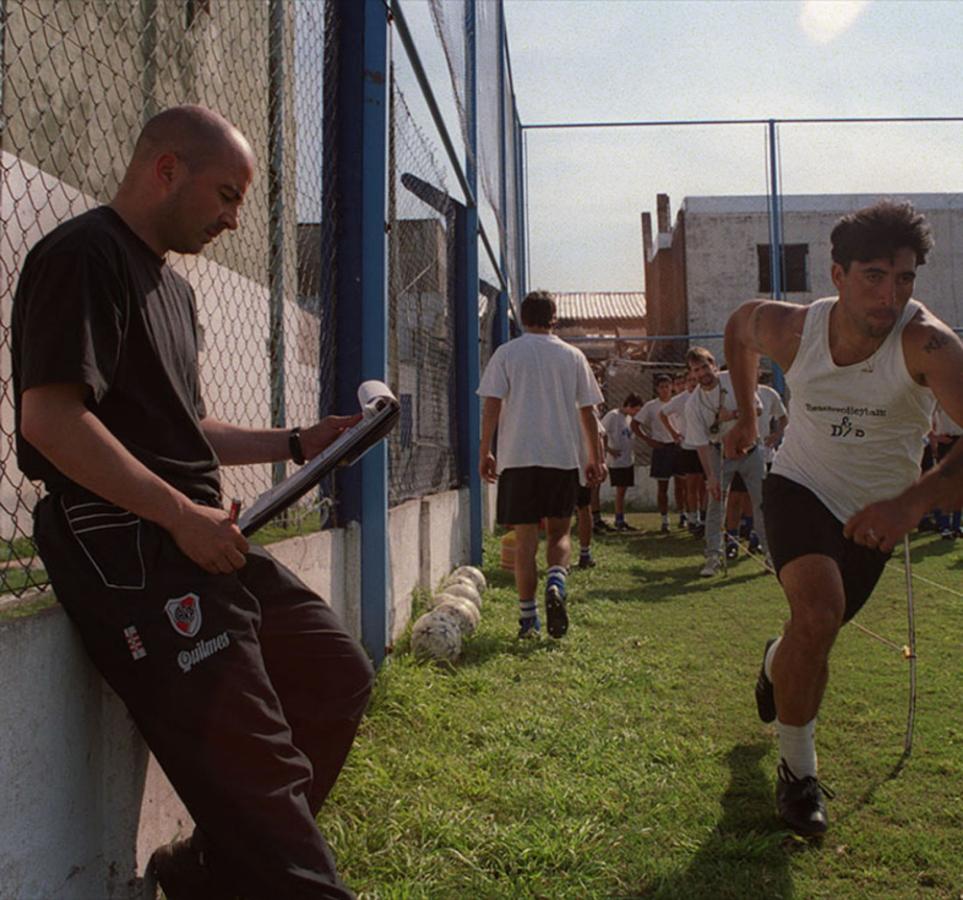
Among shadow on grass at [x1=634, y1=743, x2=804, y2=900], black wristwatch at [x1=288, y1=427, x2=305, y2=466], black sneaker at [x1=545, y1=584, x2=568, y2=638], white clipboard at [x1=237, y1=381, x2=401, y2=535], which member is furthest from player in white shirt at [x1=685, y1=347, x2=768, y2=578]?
white clipboard at [x1=237, y1=381, x2=401, y2=535]

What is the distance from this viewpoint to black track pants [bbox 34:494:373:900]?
1.94 m

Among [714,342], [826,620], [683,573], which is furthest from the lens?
[714,342]

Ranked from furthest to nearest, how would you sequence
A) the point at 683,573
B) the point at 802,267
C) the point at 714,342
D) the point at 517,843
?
1. the point at 802,267
2. the point at 714,342
3. the point at 683,573
4. the point at 517,843

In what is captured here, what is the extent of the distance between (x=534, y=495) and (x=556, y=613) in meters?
0.73

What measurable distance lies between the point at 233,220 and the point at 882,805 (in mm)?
2708

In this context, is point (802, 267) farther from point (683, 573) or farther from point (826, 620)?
point (826, 620)

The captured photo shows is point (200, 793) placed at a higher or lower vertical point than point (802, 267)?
lower

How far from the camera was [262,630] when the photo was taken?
97.4 inches

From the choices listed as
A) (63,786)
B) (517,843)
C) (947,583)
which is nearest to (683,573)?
(947,583)

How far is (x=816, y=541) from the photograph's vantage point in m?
3.34

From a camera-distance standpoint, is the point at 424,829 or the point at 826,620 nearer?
the point at 424,829

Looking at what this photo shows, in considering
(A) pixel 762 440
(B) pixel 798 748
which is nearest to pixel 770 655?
(B) pixel 798 748

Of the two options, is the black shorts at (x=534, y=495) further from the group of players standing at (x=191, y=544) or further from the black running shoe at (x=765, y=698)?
the group of players standing at (x=191, y=544)

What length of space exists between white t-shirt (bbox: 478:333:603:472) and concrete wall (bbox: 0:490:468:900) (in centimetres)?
370
